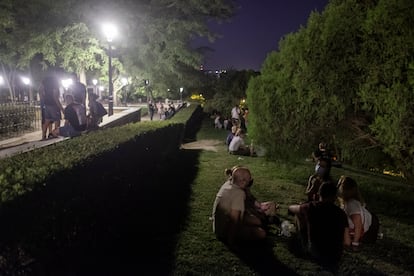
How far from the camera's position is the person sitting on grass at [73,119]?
9.70m

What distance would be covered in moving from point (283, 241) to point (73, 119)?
5735 millimetres

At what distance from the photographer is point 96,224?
5434 mm

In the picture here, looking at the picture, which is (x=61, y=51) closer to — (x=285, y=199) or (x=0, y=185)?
(x=285, y=199)

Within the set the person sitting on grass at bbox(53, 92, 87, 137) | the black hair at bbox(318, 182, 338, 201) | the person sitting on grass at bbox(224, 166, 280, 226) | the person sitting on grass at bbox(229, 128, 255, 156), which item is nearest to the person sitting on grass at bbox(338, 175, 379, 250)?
the black hair at bbox(318, 182, 338, 201)

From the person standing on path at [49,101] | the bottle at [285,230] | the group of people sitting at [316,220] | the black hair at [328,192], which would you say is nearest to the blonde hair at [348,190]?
the group of people sitting at [316,220]

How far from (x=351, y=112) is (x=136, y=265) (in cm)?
545

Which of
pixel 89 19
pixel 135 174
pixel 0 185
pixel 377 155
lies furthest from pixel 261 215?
pixel 89 19

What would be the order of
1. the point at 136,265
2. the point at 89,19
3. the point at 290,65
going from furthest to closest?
the point at 89,19 < the point at 290,65 < the point at 136,265

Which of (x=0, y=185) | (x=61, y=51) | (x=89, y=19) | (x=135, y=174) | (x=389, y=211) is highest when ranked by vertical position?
(x=89, y=19)

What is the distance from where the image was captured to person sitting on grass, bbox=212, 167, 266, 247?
5547mm

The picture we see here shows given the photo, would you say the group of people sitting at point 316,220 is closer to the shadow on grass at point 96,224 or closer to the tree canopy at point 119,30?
the shadow on grass at point 96,224

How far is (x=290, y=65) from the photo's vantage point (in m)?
9.05

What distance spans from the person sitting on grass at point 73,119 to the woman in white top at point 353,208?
631 cm

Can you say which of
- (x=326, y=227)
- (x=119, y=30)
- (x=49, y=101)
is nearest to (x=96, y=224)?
(x=326, y=227)
